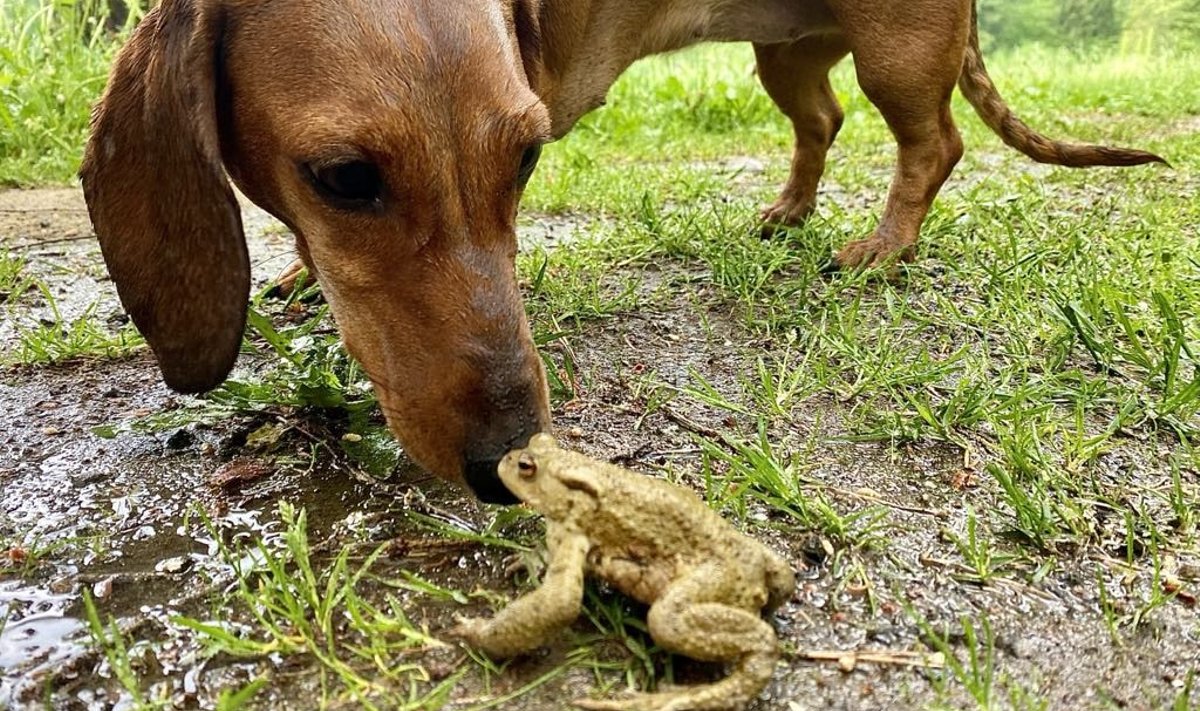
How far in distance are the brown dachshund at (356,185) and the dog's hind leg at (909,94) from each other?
1.47m

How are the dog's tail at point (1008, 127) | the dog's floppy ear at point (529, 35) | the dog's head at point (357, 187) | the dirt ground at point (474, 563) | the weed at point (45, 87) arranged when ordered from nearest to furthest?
the dirt ground at point (474, 563) < the dog's head at point (357, 187) < the dog's floppy ear at point (529, 35) < the dog's tail at point (1008, 127) < the weed at point (45, 87)

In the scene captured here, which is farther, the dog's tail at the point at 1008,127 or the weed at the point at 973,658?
the dog's tail at the point at 1008,127

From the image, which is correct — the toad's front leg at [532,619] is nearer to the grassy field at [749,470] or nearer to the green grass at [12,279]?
the grassy field at [749,470]

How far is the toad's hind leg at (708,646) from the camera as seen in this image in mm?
1238

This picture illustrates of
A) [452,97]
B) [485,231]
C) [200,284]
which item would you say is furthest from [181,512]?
[452,97]

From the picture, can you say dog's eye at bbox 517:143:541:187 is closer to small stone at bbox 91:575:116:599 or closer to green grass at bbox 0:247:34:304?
small stone at bbox 91:575:116:599

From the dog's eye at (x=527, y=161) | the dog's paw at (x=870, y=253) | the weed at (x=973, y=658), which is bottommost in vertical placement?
the dog's paw at (x=870, y=253)

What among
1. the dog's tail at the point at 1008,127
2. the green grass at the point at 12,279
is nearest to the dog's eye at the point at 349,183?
the green grass at the point at 12,279

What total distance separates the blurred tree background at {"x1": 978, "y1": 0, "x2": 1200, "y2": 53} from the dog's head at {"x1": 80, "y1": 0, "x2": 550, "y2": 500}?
9.47 meters

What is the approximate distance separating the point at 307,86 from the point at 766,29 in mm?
2233

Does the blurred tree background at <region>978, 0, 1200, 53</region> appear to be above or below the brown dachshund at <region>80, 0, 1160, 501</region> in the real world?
below

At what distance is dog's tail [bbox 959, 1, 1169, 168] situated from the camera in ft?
11.8

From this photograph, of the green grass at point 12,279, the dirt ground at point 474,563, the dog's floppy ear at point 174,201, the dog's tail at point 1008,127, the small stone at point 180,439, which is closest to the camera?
the dirt ground at point 474,563

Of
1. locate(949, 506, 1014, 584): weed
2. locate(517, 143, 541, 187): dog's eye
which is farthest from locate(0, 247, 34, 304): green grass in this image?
locate(949, 506, 1014, 584): weed
